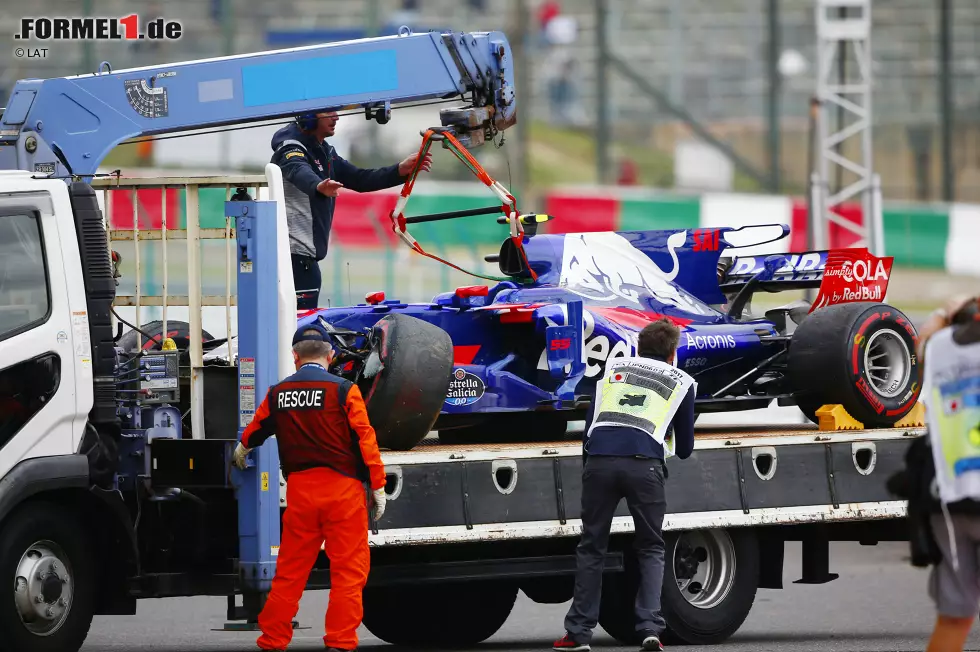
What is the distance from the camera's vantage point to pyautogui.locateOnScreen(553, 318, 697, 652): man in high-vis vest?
27.5 feet

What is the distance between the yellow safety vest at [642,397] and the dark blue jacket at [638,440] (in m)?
0.03

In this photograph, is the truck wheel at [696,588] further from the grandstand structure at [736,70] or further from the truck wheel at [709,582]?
the grandstand structure at [736,70]

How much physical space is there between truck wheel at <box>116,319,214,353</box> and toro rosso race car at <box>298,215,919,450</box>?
681 mm

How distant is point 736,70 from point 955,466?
89.7ft

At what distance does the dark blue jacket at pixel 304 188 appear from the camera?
9805 mm

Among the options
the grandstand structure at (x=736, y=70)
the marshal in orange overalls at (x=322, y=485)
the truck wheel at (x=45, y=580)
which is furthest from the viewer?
the grandstand structure at (x=736, y=70)

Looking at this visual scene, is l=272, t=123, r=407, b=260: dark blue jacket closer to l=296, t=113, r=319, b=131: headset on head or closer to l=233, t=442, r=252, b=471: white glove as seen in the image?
l=296, t=113, r=319, b=131: headset on head

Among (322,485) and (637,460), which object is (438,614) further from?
(322,485)

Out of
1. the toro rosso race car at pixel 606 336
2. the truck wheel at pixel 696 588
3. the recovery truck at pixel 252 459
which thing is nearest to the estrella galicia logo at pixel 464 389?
the toro rosso race car at pixel 606 336

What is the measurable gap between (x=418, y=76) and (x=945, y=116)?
24.3 metres

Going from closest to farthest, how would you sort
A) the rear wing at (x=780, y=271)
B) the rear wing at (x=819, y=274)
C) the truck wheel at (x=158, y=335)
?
the truck wheel at (x=158, y=335) → the rear wing at (x=819, y=274) → the rear wing at (x=780, y=271)

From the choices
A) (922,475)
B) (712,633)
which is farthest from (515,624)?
(922,475)

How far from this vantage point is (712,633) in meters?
9.60

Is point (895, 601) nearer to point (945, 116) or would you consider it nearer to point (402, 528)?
point (402, 528)
